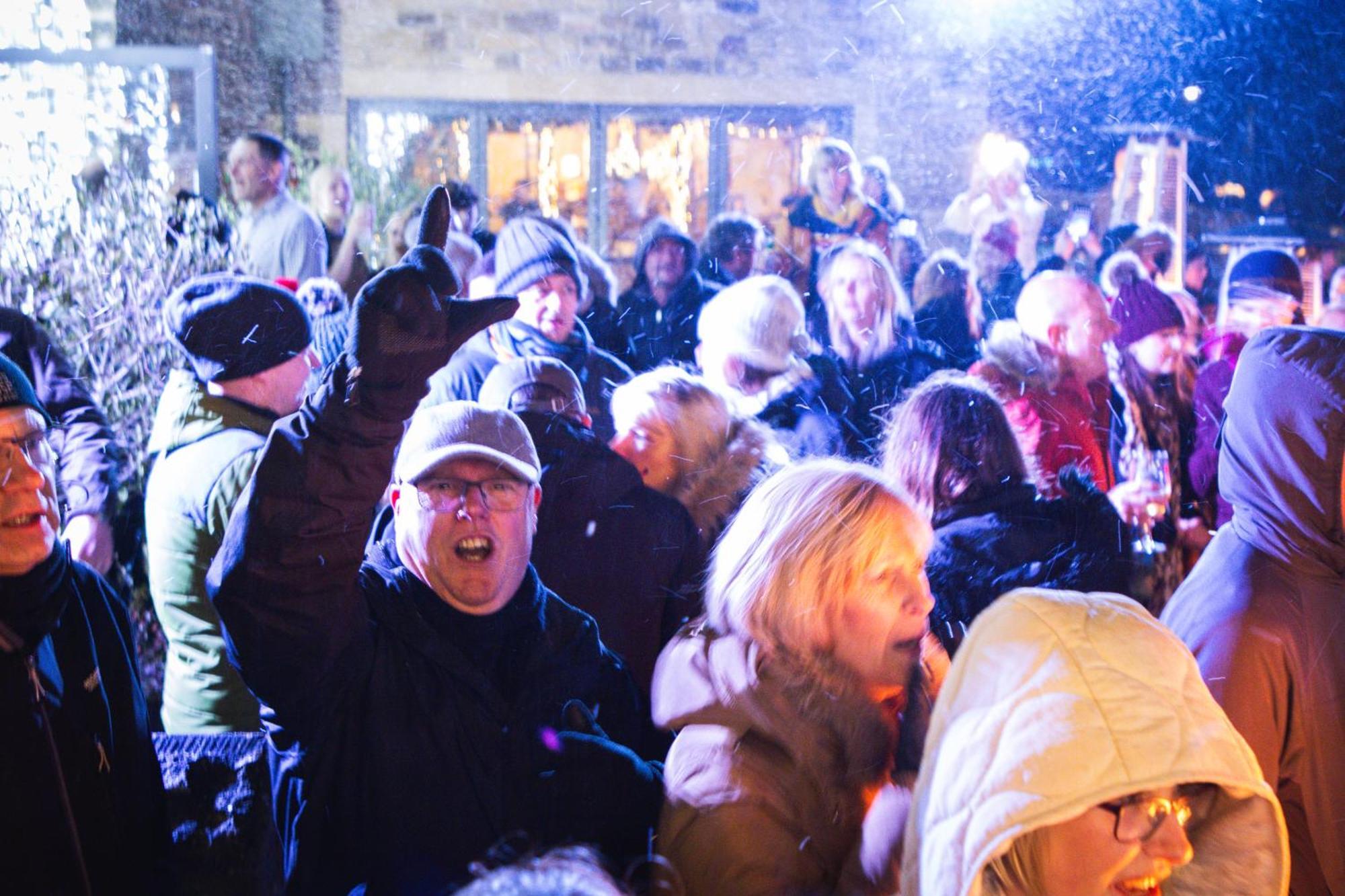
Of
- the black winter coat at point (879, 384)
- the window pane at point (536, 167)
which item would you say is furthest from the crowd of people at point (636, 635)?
the window pane at point (536, 167)

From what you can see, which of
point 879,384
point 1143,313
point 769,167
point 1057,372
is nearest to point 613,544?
point 879,384

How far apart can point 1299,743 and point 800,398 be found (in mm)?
1758

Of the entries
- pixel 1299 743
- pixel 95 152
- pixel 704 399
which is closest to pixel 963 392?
pixel 704 399

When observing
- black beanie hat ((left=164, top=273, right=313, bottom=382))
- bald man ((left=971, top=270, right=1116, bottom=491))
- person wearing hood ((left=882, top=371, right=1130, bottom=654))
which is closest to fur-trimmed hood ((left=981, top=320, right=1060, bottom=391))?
bald man ((left=971, top=270, right=1116, bottom=491))

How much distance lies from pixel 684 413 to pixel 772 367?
64 cm

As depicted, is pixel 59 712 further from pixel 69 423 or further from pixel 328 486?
pixel 69 423

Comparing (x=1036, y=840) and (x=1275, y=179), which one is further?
(x=1275, y=179)

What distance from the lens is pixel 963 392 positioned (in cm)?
268

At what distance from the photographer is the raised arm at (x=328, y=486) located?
1.50 meters

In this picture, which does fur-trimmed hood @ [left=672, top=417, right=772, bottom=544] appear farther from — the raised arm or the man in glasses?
the raised arm

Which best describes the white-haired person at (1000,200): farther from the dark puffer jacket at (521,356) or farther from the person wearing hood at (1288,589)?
the person wearing hood at (1288,589)

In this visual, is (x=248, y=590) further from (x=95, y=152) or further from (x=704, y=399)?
(x=95, y=152)

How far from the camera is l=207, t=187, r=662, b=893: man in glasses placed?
1.53 metres

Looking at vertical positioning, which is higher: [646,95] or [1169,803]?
[646,95]
